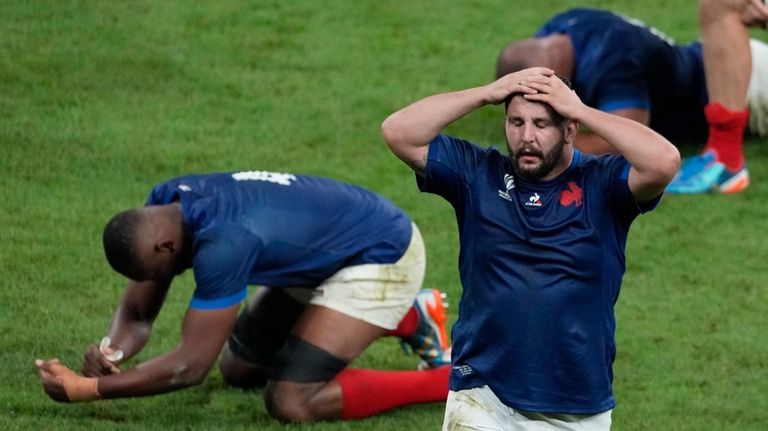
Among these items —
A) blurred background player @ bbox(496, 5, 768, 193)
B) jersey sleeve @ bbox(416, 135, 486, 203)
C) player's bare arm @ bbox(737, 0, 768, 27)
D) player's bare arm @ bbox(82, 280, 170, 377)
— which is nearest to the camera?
jersey sleeve @ bbox(416, 135, 486, 203)

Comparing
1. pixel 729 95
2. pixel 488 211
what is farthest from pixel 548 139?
pixel 729 95

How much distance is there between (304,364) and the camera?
6.23 m

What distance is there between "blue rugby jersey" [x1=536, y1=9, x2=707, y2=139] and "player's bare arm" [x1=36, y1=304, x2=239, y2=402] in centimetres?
366

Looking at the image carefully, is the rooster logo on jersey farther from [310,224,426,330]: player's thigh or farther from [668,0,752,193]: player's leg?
[668,0,752,193]: player's leg

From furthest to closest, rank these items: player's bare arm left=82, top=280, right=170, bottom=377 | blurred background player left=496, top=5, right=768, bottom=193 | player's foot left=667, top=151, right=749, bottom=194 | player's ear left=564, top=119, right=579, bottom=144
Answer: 1. player's foot left=667, top=151, right=749, bottom=194
2. blurred background player left=496, top=5, right=768, bottom=193
3. player's bare arm left=82, top=280, right=170, bottom=377
4. player's ear left=564, top=119, right=579, bottom=144

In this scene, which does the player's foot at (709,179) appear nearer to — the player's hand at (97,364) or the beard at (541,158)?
the player's hand at (97,364)

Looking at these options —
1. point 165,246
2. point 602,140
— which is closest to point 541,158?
point 165,246

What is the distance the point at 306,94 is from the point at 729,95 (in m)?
2.78

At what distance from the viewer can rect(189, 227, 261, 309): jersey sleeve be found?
578 centimetres

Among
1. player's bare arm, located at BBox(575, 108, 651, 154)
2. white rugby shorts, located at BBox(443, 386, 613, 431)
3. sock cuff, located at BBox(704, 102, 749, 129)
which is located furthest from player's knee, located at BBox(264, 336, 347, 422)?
sock cuff, located at BBox(704, 102, 749, 129)

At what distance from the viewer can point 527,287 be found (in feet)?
15.4

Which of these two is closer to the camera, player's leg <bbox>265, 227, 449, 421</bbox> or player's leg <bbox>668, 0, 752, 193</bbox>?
player's leg <bbox>265, 227, 449, 421</bbox>

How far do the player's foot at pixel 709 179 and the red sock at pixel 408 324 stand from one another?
2.79m

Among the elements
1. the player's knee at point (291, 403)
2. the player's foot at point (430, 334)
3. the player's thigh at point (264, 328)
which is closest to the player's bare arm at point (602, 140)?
the player's foot at point (430, 334)
